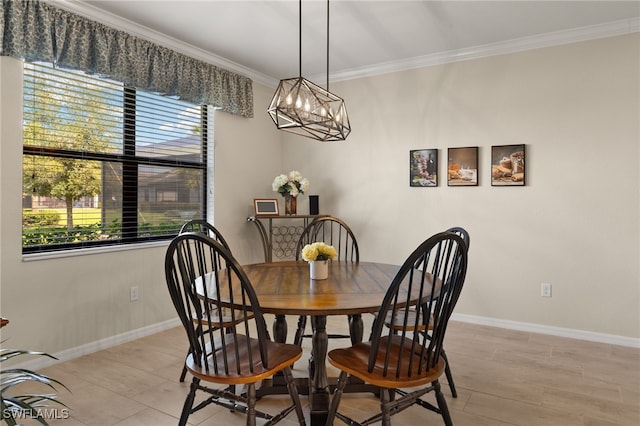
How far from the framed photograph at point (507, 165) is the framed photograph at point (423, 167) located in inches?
21.1

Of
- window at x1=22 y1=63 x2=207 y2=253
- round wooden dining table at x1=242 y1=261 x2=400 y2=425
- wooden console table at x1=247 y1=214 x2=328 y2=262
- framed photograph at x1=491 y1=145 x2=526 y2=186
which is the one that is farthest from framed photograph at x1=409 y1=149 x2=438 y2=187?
window at x1=22 y1=63 x2=207 y2=253

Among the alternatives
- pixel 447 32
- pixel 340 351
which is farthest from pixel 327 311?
pixel 447 32

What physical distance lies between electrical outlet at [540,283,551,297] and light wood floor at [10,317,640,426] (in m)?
0.37

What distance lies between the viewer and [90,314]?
314cm

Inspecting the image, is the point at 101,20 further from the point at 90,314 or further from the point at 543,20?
→ the point at 543,20

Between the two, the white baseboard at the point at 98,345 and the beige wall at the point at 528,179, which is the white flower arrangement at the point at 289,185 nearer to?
the beige wall at the point at 528,179

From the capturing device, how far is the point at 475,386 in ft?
8.44

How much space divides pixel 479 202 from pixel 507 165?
414 mm

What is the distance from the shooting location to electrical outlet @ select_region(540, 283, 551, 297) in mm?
3617

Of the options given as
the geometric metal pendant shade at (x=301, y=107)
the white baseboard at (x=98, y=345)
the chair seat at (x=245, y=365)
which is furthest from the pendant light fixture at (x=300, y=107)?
the white baseboard at (x=98, y=345)

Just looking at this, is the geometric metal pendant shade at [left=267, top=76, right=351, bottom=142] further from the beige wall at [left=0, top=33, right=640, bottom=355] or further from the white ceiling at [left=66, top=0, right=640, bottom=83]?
the beige wall at [left=0, top=33, right=640, bottom=355]

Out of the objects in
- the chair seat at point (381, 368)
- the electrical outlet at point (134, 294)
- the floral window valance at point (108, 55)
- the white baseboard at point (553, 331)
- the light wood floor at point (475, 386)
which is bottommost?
the light wood floor at point (475, 386)

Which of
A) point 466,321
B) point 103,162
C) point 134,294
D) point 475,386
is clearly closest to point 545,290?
point 466,321

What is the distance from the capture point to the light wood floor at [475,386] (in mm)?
2219
